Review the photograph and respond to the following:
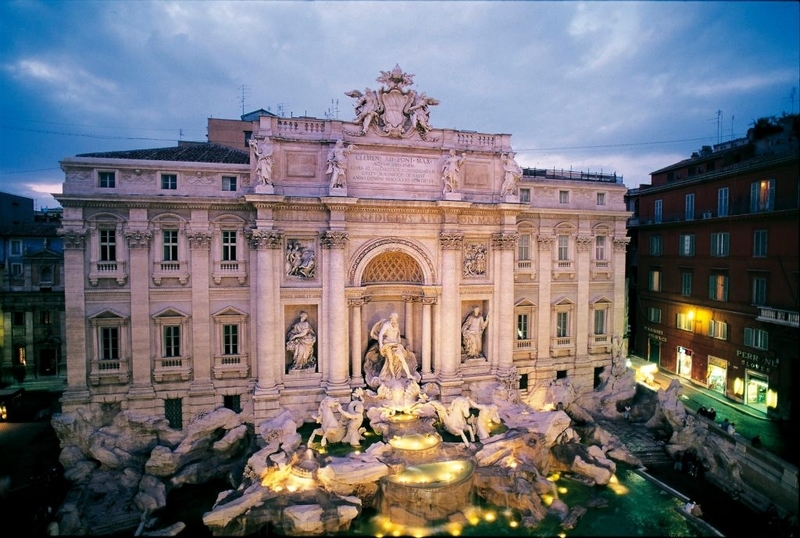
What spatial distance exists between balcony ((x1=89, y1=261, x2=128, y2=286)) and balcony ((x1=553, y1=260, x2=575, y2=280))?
Result: 775 inches

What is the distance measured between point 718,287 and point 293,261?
2086 centimetres

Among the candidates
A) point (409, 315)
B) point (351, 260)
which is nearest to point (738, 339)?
point (409, 315)

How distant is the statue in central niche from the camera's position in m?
20.0

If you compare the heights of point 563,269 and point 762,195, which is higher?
point 762,195

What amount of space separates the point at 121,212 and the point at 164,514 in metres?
11.4

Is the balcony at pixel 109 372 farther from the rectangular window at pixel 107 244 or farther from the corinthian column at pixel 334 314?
the corinthian column at pixel 334 314

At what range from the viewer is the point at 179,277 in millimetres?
18875

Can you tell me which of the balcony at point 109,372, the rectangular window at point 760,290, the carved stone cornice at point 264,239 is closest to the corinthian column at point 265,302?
the carved stone cornice at point 264,239

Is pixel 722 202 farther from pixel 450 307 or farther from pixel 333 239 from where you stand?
pixel 333 239

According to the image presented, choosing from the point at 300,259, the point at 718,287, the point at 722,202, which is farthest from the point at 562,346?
the point at 300,259

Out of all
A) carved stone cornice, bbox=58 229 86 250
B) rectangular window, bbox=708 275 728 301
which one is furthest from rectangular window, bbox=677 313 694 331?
carved stone cornice, bbox=58 229 86 250

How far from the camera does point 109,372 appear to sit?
60.3 ft

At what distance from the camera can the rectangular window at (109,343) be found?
18.5 m

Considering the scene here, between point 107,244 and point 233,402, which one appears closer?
point 107,244
